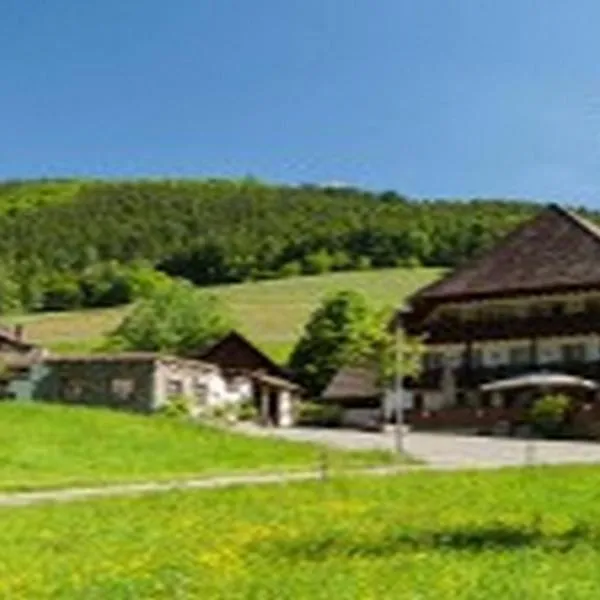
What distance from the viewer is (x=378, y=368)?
95000mm

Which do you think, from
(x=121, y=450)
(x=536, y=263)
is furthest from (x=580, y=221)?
(x=121, y=450)

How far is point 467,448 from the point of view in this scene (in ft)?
224

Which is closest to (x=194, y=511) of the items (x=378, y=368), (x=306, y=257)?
(x=378, y=368)

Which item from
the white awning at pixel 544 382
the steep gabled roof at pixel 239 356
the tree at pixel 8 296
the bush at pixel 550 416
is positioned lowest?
the bush at pixel 550 416

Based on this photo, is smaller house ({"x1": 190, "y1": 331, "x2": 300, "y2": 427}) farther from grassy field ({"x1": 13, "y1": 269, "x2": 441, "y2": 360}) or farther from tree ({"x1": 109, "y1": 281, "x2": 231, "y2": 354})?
grassy field ({"x1": 13, "y1": 269, "x2": 441, "y2": 360})

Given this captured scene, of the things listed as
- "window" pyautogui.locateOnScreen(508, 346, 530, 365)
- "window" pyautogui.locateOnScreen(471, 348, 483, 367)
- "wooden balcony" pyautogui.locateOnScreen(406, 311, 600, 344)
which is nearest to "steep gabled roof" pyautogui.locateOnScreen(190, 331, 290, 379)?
"wooden balcony" pyautogui.locateOnScreen(406, 311, 600, 344)

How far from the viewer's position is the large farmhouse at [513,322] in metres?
93.0

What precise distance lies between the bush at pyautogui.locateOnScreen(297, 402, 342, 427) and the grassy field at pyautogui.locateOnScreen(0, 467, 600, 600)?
5768 centimetres

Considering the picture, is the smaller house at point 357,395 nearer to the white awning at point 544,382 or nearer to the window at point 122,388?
the white awning at point 544,382

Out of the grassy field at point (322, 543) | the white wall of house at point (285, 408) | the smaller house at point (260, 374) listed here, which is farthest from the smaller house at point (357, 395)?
the grassy field at point (322, 543)

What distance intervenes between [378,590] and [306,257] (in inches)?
7058

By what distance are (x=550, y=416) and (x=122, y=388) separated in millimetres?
24578

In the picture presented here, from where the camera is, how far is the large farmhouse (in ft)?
305

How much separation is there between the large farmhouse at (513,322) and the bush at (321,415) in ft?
15.1
